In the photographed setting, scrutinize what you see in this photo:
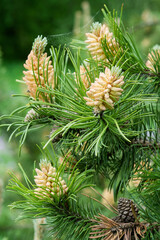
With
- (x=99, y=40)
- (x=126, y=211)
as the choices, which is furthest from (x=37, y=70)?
(x=126, y=211)

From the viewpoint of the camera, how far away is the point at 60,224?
1.23 feet

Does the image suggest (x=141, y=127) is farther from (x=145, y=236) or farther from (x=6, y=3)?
(x=6, y=3)

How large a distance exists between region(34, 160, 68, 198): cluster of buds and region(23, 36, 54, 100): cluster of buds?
81 millimetres

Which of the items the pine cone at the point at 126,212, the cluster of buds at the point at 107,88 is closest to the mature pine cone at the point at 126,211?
the pine cone at the point at 126,212

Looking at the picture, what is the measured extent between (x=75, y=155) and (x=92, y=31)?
15cm

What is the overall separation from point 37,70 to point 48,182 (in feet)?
0.41

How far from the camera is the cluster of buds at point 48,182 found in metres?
0.35

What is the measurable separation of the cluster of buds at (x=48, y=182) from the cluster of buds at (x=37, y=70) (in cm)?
8

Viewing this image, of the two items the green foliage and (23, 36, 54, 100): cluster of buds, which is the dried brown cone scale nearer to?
the green foliage

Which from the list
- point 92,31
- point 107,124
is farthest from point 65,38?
point 107,124

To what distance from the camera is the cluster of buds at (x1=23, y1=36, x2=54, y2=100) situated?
362 mm

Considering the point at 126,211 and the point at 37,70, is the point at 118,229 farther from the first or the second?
the point at 37,70

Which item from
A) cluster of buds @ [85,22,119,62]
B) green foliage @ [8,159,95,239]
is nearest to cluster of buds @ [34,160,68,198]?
green foliage @ [8,159,95,239]

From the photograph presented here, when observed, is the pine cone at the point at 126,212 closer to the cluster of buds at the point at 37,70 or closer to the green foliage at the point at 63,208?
the green foliage at the point at 63,208
